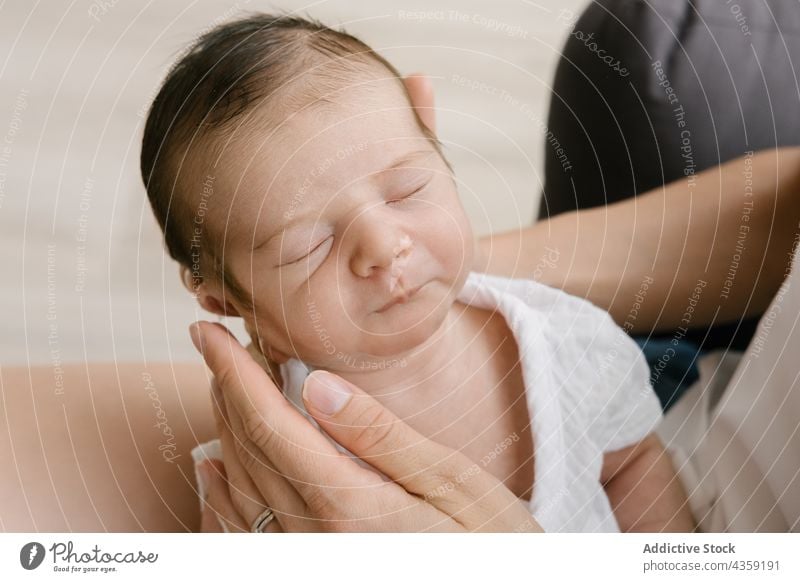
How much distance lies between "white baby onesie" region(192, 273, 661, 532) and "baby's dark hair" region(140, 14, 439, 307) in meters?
0.12

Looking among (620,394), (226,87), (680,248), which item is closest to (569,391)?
(620,394)

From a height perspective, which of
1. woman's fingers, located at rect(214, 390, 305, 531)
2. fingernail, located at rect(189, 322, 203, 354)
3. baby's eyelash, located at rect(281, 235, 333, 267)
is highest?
baby's eyelash, located at rect(281, 235, 333, 267)

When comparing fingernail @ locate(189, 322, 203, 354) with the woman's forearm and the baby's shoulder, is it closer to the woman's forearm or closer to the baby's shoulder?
the baby's shoulder

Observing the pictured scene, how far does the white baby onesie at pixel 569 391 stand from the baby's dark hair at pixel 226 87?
12 cm

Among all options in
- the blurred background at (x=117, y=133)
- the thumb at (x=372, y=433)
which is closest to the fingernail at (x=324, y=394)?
the thumb at (x=372, y=433)

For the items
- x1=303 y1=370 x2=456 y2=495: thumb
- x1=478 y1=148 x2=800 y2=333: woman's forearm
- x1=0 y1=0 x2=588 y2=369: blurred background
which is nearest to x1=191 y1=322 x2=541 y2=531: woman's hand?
x1=303 y1=370 x2=456 y2=495: thumb

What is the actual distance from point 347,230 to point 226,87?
98 millimetres

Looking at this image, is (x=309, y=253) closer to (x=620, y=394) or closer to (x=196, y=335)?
(x=196, y=335)

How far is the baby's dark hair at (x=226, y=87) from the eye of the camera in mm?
393

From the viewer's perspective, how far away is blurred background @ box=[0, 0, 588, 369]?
1.58ft

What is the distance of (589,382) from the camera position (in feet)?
1.77

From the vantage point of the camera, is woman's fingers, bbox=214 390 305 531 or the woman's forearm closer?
woman's fingers, bbox=214 390 305 531

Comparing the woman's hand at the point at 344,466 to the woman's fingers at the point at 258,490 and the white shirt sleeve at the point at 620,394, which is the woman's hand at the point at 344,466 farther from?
the white shirt sleeve at the point at 620,394

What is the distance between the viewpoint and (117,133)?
0.52 meters
